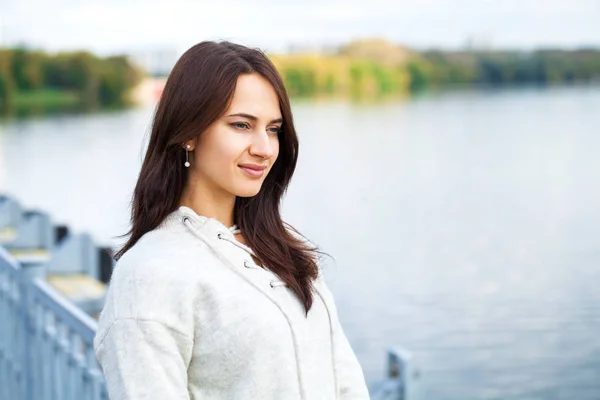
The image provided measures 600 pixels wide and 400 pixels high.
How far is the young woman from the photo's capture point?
4.32 ft

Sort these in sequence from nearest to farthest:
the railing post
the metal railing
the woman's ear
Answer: the woman's ear
the metal railing
the railing post

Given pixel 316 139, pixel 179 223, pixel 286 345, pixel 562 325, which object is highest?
pixel 179 223

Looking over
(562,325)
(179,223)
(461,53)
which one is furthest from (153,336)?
(461,53)

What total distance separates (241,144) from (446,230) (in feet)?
43.8

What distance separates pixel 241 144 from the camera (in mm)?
1391

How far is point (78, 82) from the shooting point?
25875 mm

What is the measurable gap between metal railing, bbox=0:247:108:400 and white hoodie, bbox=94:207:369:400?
850 mm

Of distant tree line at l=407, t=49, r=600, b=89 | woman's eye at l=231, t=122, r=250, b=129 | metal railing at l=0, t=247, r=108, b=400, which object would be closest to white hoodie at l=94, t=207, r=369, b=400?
woman's eye at l=231, t=122, r=250, b=129

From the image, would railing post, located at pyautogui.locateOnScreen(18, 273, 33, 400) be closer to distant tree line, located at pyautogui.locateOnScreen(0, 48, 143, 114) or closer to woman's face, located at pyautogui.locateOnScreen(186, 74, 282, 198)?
woman's face, located at pyautogui.locateOnScreen(186, 74, 282, 198)

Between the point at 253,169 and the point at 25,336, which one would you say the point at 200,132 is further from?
the point at 25,336

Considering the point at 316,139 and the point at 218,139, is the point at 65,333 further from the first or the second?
the point at 316,139

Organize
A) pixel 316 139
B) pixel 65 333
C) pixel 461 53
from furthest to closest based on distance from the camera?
pixel 316 139 < pixel 461 53 < pixel 65 333

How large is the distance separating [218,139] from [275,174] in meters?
0.18

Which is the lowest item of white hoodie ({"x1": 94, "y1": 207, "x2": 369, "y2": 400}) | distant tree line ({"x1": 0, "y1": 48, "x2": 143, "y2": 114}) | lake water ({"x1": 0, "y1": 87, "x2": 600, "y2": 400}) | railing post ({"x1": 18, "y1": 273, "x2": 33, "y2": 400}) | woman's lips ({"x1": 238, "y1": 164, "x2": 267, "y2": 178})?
lake water ({"x1": 0, "y1": 87, "x2": 600, "y2": 400})
